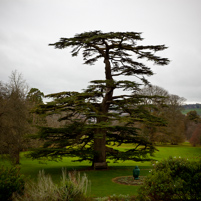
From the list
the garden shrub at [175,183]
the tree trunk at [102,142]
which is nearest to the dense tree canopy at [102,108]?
the tree trunk at [102,142]

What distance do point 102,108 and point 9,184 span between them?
39.5 ft

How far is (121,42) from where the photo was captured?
1777cm

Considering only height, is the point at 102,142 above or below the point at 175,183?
above

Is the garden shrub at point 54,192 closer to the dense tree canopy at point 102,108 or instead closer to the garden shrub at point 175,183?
the garden shrub at point 175,183

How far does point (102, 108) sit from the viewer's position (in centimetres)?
1883

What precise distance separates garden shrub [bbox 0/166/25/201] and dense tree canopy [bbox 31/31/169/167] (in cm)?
742

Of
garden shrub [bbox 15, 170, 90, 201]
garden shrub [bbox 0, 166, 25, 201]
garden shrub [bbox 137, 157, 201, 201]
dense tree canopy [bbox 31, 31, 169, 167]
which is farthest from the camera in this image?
dense tree canopy [bbox 31, 31, 169, 167]

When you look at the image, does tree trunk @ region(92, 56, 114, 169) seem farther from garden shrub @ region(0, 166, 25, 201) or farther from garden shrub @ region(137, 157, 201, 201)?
garden shrub @ region(0, 166, 25, 201)

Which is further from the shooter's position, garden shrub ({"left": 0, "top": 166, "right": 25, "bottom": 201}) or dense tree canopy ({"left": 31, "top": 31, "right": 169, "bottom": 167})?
dense tree canopy ({"left": 31, "top": 31, "right": 169, "bottom": 167})

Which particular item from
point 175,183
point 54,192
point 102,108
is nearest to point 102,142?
point 102,108

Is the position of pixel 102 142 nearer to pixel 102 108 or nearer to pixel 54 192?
pixel 102 108

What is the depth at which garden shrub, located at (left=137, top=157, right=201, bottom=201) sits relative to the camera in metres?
7.73

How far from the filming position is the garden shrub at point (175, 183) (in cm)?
773

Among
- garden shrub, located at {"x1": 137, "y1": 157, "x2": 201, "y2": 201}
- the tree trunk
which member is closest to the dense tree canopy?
the tree trunk
